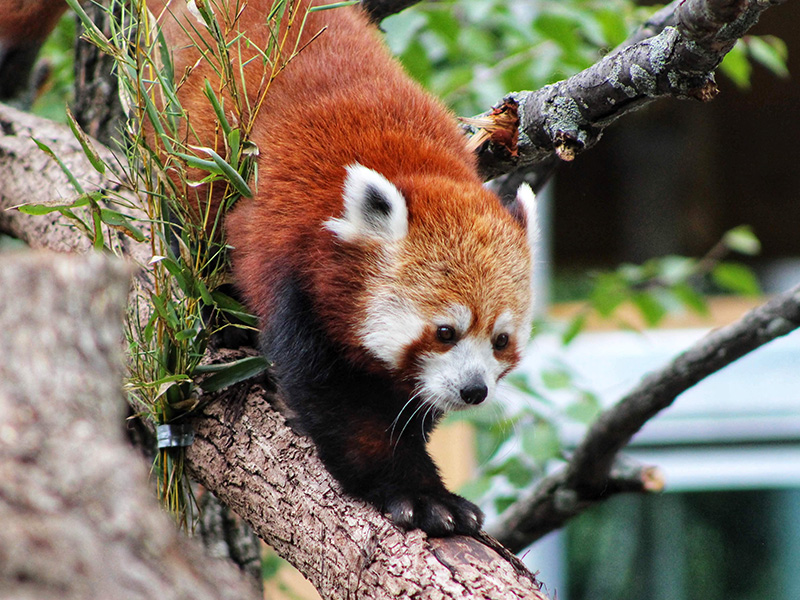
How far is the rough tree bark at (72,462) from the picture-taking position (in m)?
0.79

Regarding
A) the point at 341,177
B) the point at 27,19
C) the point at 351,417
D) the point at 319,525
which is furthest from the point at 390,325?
the point at 27,19

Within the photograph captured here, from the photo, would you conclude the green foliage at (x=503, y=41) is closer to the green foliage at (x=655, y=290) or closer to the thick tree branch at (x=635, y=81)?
the thick tree branch at (x=635, y=81)

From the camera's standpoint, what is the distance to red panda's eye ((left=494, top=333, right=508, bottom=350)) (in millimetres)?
2023

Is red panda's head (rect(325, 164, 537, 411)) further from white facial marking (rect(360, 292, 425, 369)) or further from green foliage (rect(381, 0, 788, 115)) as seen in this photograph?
green foliage (rect(381, 0, 788, 115))

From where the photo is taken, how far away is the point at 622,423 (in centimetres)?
243

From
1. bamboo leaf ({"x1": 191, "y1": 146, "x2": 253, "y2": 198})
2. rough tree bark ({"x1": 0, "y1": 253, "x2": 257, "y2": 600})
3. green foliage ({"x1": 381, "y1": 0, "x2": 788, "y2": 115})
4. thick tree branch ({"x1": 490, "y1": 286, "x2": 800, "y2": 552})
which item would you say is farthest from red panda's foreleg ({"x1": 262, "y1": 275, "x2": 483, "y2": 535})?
green foliage ({"x1": 381, "y1": 0, "x2": 788, "y2": 115})

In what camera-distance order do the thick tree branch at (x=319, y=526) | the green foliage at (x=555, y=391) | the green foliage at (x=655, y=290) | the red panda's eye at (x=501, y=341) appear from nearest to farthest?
1. the thick tree branch at (x=319, y=526)
2. the red panda's eye at (x=501, y=341)
3. the green foliage at (x=555, y=391)
4. the green foliage at (x=655, y=290)

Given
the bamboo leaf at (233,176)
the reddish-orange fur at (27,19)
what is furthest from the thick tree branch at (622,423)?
the reddish-orange fur at (27,19)

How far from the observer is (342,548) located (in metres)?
1.66

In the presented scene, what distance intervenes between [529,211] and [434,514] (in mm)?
871

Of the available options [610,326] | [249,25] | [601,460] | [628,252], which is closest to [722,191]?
[628,252]

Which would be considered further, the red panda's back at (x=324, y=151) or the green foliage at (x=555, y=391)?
the green foliage at (x=555, y=391)

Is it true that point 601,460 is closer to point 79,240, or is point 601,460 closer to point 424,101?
point 424,101

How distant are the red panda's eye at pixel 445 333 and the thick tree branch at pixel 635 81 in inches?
19.5
